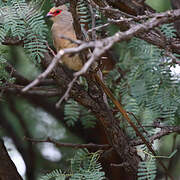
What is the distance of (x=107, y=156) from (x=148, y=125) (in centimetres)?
45

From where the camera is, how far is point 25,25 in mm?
1526

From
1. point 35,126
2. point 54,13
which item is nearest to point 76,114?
point 54,13

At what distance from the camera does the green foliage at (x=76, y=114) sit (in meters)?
2.05

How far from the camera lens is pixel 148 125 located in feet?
5.97

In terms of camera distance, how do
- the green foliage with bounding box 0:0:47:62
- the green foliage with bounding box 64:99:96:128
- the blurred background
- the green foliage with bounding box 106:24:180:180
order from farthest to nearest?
the blurred background, the green foliage with bounding box 64:99:96:128, the green foliage with bounding box 106:24:180:180, the green foliage with bounding box 0:0:47:62

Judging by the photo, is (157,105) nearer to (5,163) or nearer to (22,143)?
(5,163)

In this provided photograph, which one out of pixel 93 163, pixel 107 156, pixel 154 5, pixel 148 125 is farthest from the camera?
pixel 154 5

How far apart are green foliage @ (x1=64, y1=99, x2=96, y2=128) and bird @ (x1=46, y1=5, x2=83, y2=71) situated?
24 centimetres

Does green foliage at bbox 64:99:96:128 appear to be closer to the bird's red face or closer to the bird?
the bird

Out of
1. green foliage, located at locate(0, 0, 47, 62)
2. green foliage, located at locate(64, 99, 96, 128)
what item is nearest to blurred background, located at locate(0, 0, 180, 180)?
green foliage, located at locate(64, 99, 96, 128)

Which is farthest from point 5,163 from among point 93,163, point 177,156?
point 177,156

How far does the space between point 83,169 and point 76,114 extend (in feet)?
1.56

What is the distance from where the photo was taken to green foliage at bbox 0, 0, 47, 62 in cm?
148

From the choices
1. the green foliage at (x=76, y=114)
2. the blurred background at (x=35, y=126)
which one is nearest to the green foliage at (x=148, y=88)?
the green foliage at (x=76, y=114)
